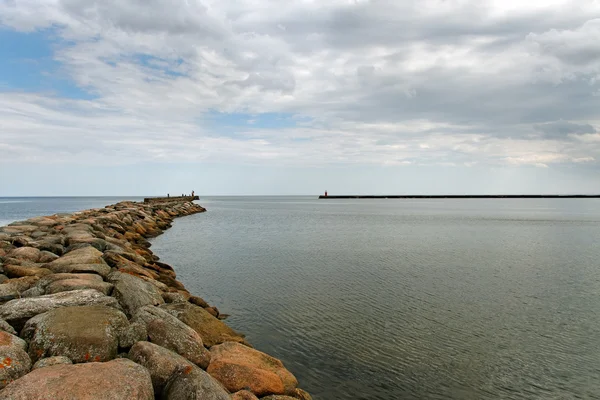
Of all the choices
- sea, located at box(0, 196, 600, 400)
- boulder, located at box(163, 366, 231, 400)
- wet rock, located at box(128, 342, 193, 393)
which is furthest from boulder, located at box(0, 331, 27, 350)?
sea, located at box(0, 196, 600, 400)

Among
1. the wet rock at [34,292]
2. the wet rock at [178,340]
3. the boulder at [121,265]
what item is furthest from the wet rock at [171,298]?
the wet rock at [178,340]

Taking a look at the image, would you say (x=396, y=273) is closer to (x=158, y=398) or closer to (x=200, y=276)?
(x=200, y=276)

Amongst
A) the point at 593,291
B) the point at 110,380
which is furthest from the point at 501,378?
the point at 593,291

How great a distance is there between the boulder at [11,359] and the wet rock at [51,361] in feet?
0.40

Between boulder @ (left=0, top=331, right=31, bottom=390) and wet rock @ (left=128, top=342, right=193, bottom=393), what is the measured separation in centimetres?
114

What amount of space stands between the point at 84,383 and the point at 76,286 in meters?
3.82

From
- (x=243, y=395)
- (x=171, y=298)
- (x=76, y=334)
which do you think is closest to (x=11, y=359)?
(x=76, y=334)

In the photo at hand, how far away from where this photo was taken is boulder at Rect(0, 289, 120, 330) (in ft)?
19.6

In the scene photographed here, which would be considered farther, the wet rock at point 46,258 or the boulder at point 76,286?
the wet rock at point 46,258

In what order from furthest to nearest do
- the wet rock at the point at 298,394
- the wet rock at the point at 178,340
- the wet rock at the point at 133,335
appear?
the wet rock at the point at 298,394
the wet rock at the point at 178,340
the wet rock at the point at 133,335

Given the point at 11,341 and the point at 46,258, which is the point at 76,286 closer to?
the point at 11,341

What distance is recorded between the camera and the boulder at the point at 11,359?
4523mm

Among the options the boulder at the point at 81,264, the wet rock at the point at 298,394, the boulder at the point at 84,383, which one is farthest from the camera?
the boulder at the point at 81,264

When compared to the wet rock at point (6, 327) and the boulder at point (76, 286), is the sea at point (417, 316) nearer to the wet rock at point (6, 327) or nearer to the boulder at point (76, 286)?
the boulder at point (76, 286)
